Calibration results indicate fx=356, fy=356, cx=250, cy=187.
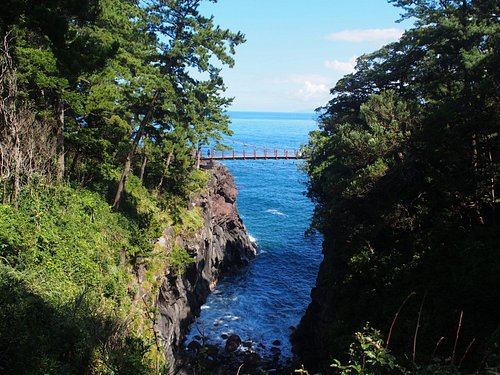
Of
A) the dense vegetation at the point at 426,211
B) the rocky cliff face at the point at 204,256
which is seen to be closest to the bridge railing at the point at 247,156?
the rocky cliff face at the point at 204,256

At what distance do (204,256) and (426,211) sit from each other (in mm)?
18938

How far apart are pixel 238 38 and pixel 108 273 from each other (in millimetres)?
10929

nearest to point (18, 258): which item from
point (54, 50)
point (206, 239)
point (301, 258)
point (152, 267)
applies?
point (54, 50)

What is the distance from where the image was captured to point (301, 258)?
37.4m

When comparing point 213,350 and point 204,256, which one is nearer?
point 213,350

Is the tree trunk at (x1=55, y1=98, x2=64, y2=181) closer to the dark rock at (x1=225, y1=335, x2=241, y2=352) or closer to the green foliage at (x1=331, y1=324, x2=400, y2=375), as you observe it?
the green foliage at (x1=331, y1=324, x2=400, y2=375)

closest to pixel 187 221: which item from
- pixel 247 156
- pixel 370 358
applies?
pixel 370 358

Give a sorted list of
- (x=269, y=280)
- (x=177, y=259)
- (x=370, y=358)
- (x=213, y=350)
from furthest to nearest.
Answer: (x=269, y=280) < (x=213, y=350) < (x=177, y=259) < (x=370, y=358)

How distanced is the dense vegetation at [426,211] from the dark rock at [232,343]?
4.87 meters

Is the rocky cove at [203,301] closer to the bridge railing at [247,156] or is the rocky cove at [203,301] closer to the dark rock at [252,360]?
the dark rock at [252,360]

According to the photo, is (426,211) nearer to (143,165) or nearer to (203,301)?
(143,165)

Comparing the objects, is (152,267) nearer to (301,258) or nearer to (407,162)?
(407,162)

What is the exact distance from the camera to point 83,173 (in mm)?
17250

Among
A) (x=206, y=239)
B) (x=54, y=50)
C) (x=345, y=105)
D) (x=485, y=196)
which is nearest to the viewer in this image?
(x=485, y=196)
